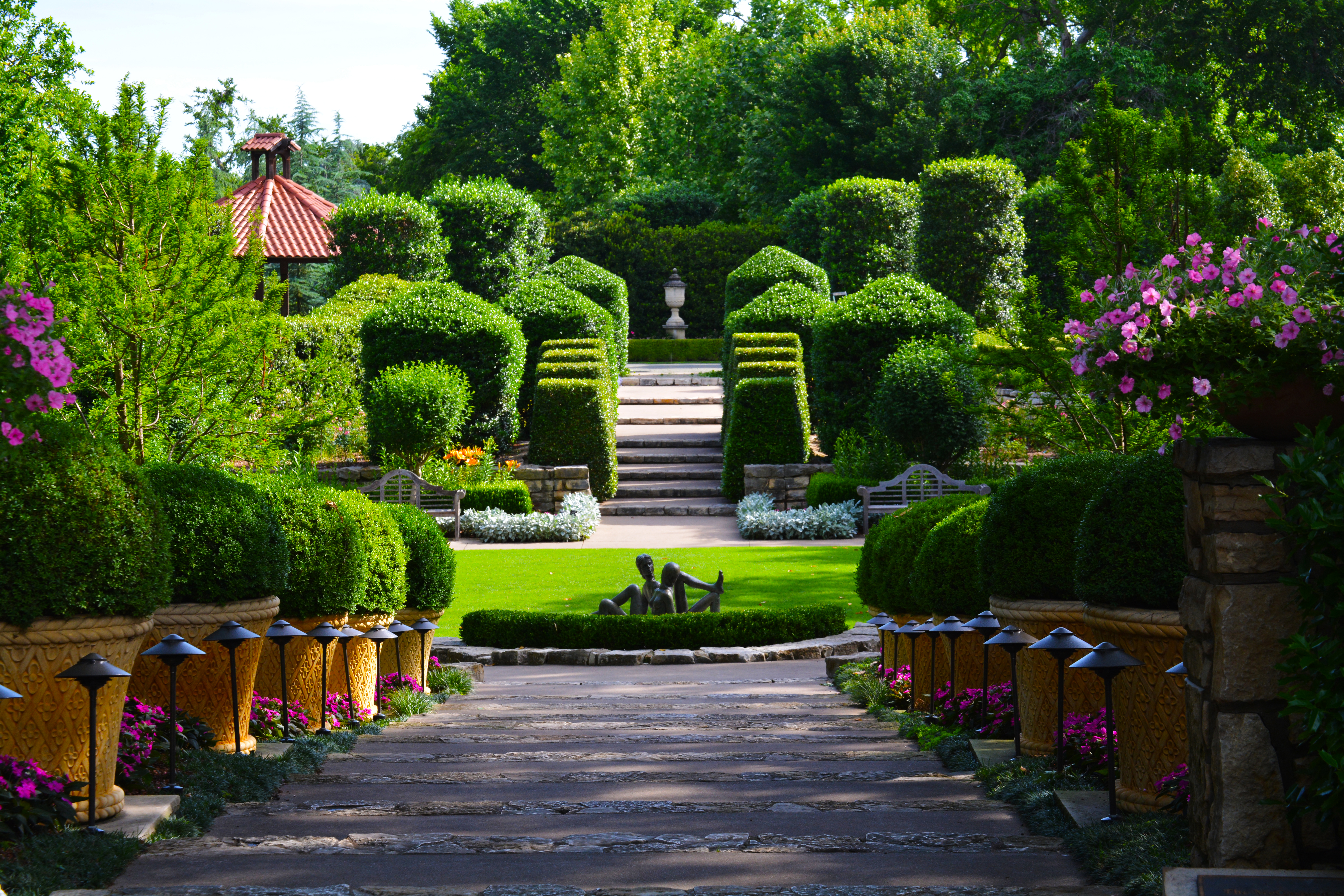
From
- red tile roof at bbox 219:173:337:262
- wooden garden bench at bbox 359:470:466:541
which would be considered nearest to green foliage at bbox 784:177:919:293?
wooden garden bench at bbox 359:470:466:541

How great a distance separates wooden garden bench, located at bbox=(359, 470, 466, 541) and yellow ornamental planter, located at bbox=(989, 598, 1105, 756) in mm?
13378

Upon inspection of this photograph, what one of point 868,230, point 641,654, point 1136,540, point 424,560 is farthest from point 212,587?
point 868,230

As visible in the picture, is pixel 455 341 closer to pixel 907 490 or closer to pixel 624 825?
pixel 907 490

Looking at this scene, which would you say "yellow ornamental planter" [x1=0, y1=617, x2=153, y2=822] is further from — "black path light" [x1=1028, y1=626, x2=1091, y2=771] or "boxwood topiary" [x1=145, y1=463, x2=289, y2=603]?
"black path light" [x1=1028, y1=626, x2=1091, y2=771]

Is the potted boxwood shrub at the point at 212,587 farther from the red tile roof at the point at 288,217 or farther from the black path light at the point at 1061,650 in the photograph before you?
the red tile roof at the point at 288,217

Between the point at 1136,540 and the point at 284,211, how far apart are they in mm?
34409

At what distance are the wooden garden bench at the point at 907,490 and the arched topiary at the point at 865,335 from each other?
95.2 inches

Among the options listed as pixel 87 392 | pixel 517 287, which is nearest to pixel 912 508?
pixel 87 392

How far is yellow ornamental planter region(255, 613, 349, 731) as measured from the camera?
6.88 metres

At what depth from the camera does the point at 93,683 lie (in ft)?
14.1

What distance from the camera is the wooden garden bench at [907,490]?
688 inches

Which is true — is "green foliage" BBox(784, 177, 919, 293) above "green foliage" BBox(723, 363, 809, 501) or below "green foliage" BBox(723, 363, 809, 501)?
above

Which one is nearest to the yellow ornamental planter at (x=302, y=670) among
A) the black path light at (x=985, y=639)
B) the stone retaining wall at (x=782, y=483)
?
the black path light at (x=985, y=639)

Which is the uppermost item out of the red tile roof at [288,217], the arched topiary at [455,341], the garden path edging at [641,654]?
the red tile roof at [288,217]
